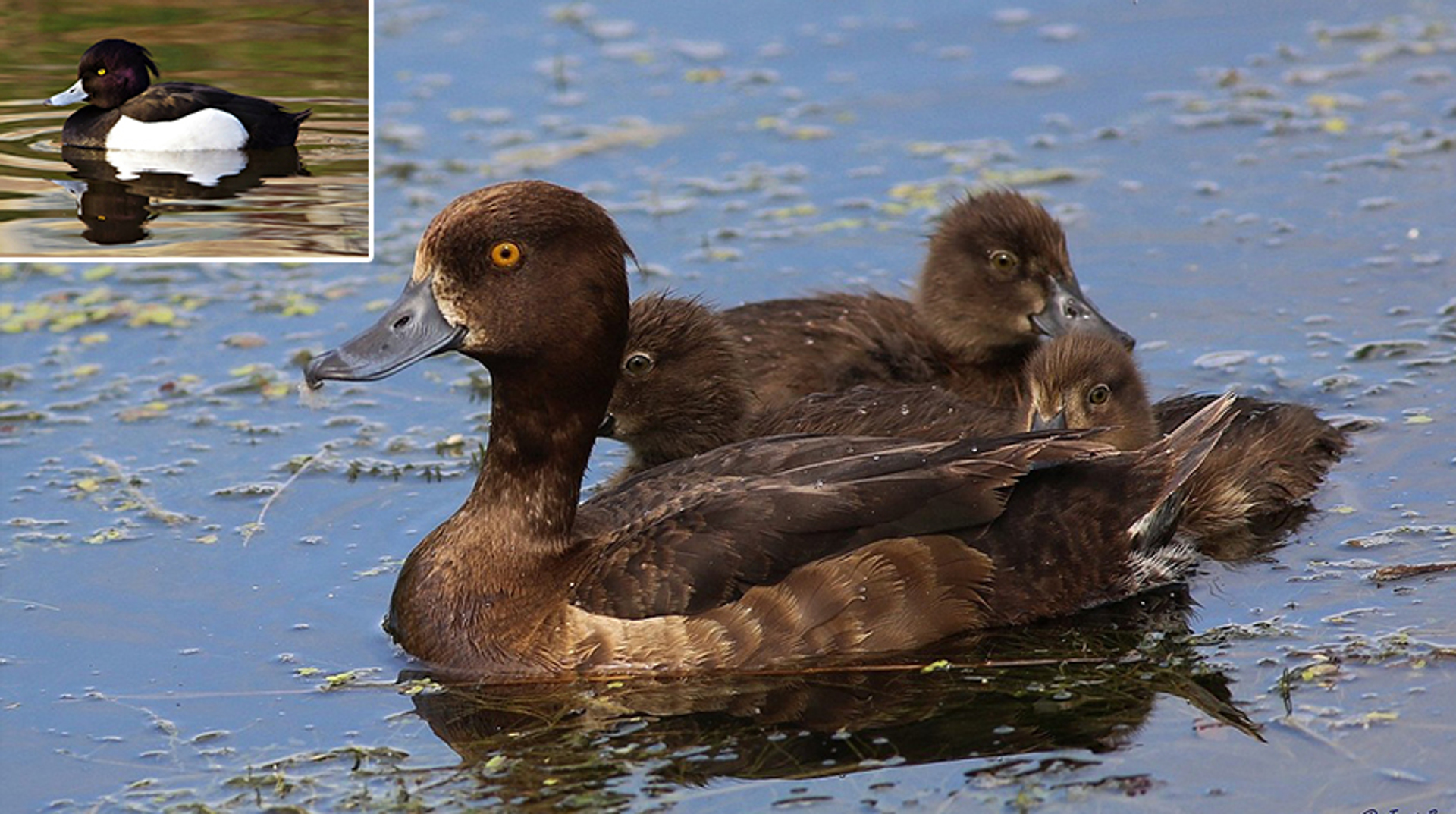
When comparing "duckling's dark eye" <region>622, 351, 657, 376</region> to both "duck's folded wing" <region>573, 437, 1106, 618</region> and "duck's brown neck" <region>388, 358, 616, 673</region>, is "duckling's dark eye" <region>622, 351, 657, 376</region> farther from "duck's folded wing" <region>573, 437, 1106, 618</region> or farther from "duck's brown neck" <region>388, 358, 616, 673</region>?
"duck's folded wing" <region>573, 437, 1106, 618</region>

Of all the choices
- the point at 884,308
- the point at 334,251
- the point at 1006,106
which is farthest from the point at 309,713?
the point at 1006,106

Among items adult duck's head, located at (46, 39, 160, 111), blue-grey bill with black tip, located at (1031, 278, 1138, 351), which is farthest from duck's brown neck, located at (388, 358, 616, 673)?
blue-grey bill with black tip, located at (1031, 278, 1138, 351)

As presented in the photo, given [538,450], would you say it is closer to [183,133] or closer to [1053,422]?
[183,133]

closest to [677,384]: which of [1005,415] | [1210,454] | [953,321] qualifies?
[1005,415]

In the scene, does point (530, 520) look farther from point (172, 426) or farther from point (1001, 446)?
point (172, 426)

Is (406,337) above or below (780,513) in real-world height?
above

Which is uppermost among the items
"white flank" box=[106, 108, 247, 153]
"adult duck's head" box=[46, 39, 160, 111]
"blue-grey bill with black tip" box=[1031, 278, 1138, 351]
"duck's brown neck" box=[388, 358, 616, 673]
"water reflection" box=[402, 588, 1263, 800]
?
"adult duck's head" box=[46, 39, 160, 111]

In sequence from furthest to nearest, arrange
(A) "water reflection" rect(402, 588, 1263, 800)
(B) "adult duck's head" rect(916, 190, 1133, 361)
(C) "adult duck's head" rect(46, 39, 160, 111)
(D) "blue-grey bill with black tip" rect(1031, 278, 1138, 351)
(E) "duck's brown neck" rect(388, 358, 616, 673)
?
(B) "adult duck's head" rect(916, 190, 1133, 361)
(D) "blue-grey bill with black tip" rect(1031, 278, 1138, 351)
(E) "duck's brown neck" rect(388, 358, 616, 673)
(C) "adult duck's head" rect(46, 39, 160, 111)
(A) "water reflection" rect(402, 588, 1263, 800)
